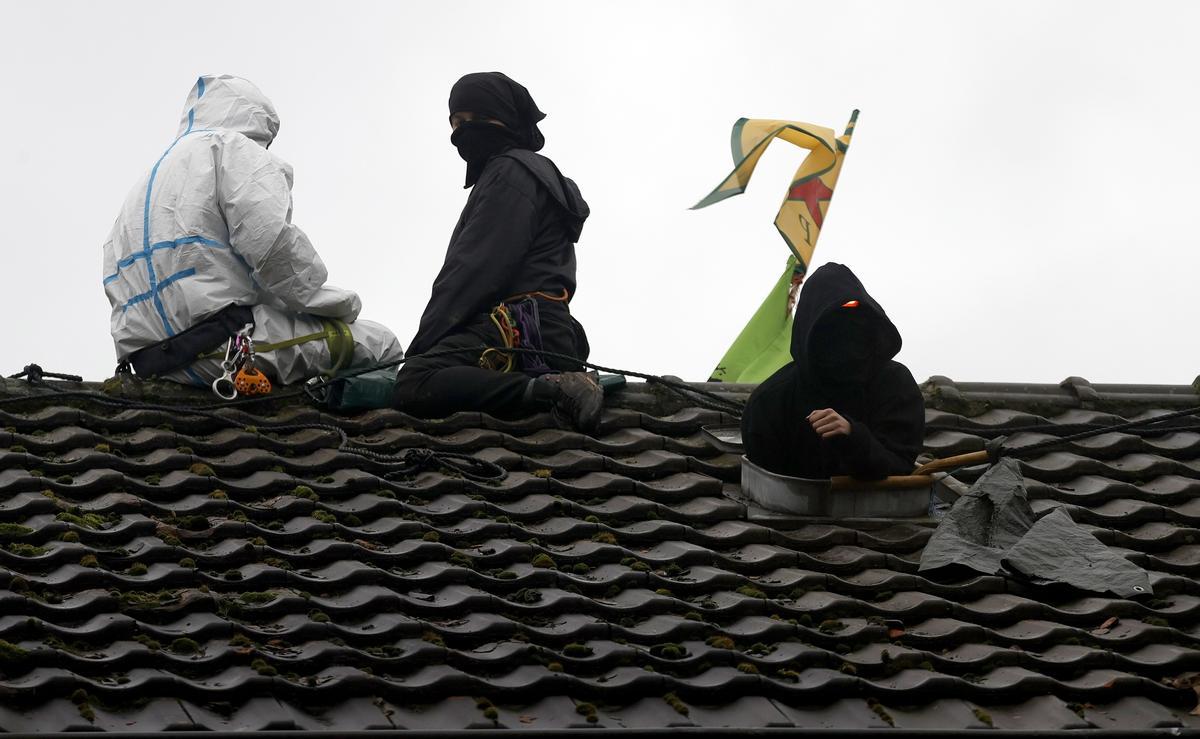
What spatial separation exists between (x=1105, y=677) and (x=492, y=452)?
8.83 ft

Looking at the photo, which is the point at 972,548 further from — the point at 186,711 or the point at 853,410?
the point at 186,711

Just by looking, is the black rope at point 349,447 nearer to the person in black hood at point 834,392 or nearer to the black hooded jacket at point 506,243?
the black hooded jacket at point 506,243

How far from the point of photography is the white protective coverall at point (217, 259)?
24.2 ft

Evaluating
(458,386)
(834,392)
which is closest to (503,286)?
(458,386)

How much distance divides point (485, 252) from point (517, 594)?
253 centimetres

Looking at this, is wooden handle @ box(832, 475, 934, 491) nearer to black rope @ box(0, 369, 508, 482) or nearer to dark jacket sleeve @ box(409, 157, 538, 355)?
black rope @ box(0, 369, 508, 482)

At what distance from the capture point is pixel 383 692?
4520mm

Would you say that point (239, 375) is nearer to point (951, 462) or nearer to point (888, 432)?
point (888, 432)

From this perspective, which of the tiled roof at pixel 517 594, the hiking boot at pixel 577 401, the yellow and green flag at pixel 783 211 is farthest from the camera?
the yellow and green flag at pixel 783 211

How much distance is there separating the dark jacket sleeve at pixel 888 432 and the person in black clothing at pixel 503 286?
1.21 metres

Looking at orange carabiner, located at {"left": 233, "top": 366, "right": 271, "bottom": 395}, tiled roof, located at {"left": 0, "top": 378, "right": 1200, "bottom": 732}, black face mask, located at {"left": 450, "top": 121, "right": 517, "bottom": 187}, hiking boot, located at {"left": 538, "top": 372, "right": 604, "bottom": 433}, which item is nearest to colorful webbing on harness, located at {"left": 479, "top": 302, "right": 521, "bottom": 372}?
hiking boot, located at {"left": 538, "top": 372, "right": 604, "bottom": 433}

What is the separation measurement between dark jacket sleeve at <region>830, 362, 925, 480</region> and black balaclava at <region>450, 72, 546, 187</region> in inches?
90.7

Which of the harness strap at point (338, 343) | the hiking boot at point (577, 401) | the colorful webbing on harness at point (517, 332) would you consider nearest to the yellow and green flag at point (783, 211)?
the colorful webbing on harness at point (517, 332)

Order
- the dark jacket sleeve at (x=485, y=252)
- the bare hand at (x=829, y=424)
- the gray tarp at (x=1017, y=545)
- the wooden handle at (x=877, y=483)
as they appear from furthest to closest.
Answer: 1. the dark jacket sleeve at (x=485, y=252)
2. the wooden handle at (x=877, y=483)
3. the bare hand at (x=829, y=424)
4. the gray tarp at (x=1017, y=545)
